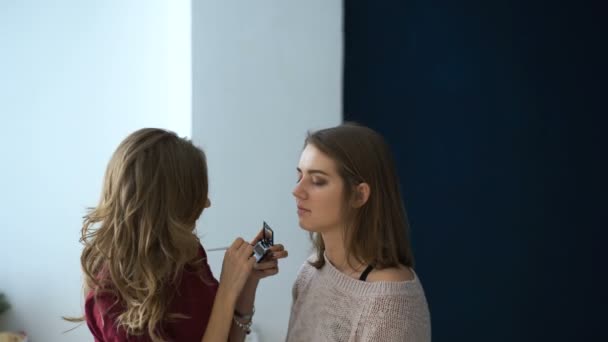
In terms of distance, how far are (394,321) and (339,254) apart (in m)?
0.24

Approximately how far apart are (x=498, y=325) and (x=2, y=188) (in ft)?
7.13

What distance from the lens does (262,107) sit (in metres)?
2.25

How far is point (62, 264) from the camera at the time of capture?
8.30 ft

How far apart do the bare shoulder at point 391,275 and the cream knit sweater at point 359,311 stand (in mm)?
13

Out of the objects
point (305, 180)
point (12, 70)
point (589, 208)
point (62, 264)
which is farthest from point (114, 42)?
point (589, 208)

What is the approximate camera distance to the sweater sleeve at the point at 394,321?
48.7 inches

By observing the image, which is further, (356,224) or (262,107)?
(262,107)

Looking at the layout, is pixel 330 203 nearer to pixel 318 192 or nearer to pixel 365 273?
pixel 318 192

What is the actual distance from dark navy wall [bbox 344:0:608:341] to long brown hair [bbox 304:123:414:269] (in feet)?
4.22

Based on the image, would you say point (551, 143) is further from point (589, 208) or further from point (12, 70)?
point (12, 70)

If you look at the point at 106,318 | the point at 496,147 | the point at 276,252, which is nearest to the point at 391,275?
the point at 276,252

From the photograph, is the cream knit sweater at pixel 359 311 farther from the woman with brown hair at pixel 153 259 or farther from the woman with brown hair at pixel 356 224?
the woman with brown hair at pixel 153 259

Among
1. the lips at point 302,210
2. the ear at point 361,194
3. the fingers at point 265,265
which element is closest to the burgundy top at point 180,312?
the fingers at point 265,265

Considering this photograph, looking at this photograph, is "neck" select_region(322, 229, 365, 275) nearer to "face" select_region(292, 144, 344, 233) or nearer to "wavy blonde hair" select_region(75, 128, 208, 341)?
"face" select_region(292, 144, 344, 233)
